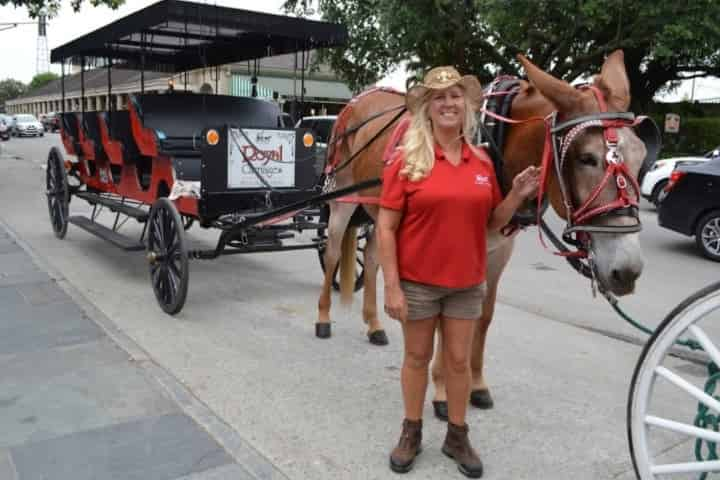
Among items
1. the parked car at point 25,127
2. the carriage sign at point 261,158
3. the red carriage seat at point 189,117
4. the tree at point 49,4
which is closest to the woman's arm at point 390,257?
the carriage sign at point 261,158

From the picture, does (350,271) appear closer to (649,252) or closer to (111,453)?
(111,453)

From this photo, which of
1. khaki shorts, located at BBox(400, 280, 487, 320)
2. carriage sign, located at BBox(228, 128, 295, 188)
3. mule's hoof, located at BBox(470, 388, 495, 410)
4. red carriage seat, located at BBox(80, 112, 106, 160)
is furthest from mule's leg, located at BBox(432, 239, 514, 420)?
red carriage seat, located at BBox(80, 112, 106, 160)

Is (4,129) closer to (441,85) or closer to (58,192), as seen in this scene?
(58,192)

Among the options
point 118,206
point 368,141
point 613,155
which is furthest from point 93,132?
point 613,155

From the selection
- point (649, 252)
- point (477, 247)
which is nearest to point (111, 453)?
point (477, 247)

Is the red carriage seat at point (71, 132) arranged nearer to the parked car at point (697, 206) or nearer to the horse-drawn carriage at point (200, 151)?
the horse-drawn carriage at point (200, 151)

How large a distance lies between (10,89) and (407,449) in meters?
148

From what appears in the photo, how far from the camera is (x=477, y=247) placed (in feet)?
10.1

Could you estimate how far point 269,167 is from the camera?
6246 mm

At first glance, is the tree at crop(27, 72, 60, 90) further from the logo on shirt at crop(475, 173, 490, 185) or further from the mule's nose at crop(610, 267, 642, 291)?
the mule's nose at crop(610, 267, 642, 291)

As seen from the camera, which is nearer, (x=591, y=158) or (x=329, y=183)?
(x=591, y=158)

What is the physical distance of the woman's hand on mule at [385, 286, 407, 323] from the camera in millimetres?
2939

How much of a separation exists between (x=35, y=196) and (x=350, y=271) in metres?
11.0

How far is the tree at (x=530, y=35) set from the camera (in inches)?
677
